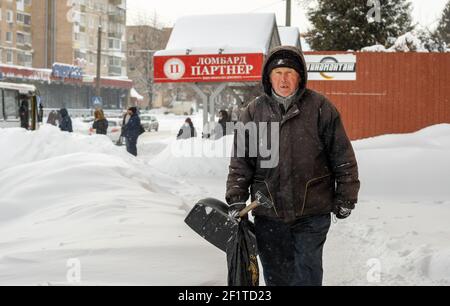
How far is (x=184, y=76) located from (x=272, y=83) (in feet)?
48.2

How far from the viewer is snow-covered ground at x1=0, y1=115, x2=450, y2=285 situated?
A: 4.68 meters

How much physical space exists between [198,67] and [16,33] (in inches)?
2265

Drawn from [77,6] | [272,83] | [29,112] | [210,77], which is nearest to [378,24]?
[210,77]

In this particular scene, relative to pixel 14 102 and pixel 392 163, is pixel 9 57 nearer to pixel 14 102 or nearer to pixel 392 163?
pixel 14 102

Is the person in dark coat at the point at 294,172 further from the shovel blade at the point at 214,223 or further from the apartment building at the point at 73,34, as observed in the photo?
the apartment building at the point at 73,34

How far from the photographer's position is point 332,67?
603 inches

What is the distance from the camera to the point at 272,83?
4078 millimetres

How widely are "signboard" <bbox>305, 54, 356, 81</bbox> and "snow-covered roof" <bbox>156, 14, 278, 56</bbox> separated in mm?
3103

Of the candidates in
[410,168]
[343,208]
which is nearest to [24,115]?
[410,168]

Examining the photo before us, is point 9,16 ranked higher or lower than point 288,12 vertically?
higher

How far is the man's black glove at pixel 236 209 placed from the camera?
4.01 m

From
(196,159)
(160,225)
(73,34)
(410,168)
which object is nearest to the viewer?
(160,225)

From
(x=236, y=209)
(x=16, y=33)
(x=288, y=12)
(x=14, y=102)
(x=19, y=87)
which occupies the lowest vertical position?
(x=236, y=209)
